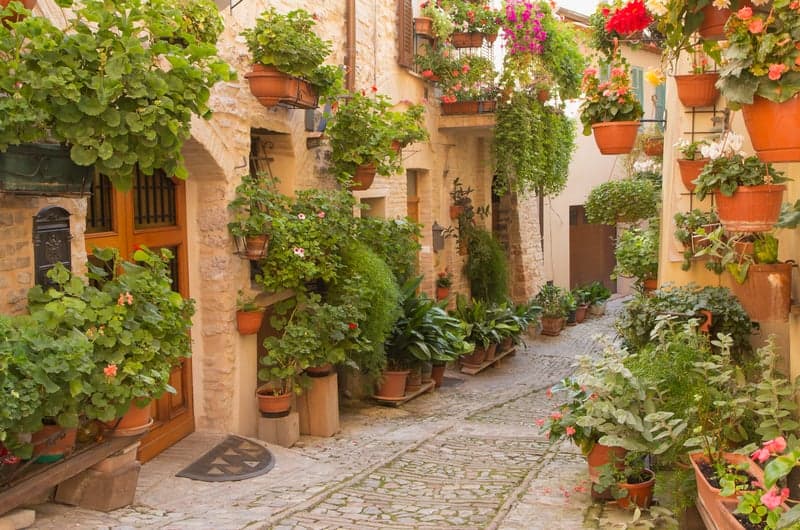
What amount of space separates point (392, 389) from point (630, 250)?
3081 millimetres

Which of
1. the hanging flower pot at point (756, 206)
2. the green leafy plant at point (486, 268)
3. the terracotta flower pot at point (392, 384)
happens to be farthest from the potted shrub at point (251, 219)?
the green leafy plant at point (486, 268)

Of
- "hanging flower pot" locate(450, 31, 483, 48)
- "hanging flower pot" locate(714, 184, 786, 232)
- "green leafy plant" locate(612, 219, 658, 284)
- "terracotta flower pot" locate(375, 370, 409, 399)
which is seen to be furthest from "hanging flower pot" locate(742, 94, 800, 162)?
"hanging flower pot" locate(450, 31, 483, 48)

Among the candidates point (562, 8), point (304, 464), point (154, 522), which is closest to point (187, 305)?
point (154, 522)

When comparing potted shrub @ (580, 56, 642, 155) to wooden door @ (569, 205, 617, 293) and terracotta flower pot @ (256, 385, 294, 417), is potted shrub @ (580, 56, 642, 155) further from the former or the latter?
wooden door @ (569, 205, 617, 293)

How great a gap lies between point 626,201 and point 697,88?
6.11 meters

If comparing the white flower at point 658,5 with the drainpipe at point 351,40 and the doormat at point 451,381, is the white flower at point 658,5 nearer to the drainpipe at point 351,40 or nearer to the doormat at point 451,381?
the drainpipe at point 351,40

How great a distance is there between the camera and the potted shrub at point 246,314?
704cm

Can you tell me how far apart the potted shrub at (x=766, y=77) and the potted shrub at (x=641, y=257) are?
558 cm

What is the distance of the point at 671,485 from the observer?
481 cm

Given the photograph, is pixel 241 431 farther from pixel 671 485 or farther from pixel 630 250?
pixel 630 250

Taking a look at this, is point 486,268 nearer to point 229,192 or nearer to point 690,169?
point 229,192

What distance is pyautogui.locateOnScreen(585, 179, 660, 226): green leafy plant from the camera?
39.9 feet

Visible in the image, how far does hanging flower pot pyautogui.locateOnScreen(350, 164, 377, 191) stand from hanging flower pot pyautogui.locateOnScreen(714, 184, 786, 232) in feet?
14.7

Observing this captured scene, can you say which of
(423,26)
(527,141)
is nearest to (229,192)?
(423,26)
